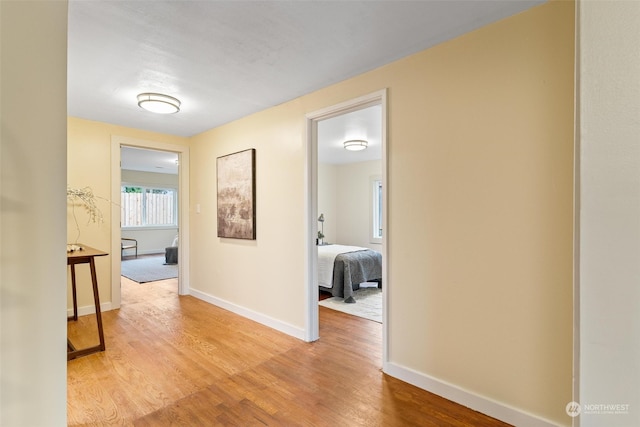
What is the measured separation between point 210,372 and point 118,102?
102 inches

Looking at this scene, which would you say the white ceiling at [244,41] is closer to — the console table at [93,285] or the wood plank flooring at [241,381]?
the console table at [93,285]

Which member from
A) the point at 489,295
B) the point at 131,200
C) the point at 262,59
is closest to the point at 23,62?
the point at 262,59

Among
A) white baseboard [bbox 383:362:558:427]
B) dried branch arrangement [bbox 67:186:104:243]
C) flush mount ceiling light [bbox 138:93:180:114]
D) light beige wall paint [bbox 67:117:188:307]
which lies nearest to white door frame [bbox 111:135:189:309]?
light beige wall paint [bbox 67:117:188:307]

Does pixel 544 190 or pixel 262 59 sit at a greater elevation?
pixel 262 59

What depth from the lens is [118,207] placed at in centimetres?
374

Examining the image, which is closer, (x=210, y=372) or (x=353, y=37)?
(x=353, y=37)

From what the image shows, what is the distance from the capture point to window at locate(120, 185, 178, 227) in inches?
320

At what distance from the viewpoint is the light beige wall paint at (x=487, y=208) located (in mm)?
1560

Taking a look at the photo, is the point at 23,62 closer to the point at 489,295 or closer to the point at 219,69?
the point at 219,69

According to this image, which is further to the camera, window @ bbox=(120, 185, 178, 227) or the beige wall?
window @ bbox=(120, 185, 178, 227)

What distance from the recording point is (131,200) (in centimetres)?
821

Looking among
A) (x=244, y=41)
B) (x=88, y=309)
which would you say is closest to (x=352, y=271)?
(x=244, y=41)

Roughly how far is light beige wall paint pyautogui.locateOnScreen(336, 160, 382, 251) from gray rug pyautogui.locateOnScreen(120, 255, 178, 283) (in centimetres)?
360

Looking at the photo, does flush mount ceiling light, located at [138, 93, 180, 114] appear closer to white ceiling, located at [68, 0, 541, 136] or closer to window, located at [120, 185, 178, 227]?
white ceiling, located at [68, 0, 541, 136]
